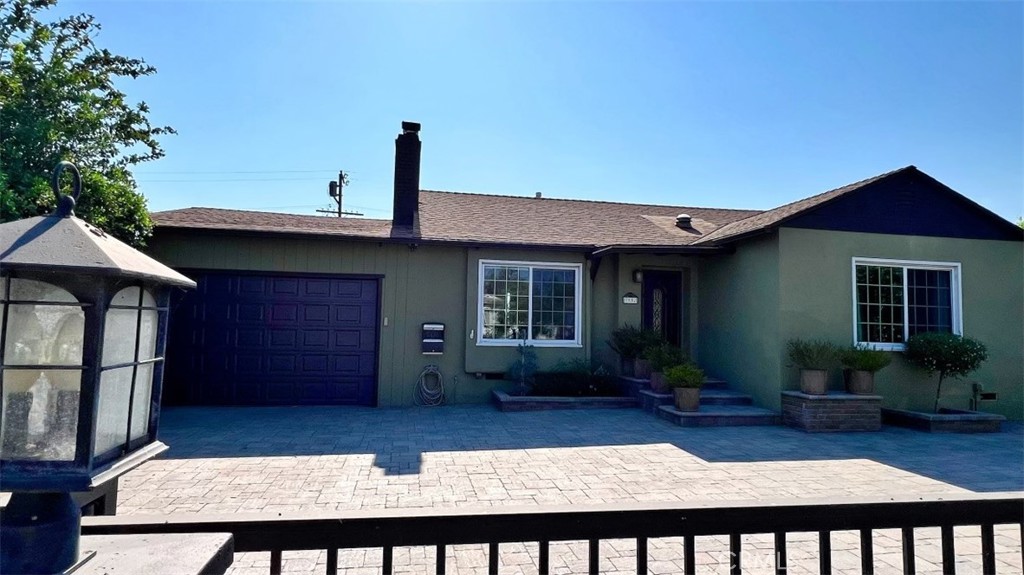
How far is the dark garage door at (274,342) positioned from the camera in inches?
334

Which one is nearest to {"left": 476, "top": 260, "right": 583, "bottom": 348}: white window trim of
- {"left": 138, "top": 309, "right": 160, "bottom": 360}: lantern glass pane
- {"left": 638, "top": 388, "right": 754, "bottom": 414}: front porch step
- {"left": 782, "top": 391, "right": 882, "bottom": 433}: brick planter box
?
{"left": 638, "top": 388, "right": 754, "bottom": 414}: front porch step

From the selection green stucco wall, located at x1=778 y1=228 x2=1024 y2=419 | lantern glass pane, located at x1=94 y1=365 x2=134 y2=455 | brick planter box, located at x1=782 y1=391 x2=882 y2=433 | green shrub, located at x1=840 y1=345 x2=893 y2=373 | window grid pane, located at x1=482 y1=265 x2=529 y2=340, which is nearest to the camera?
lantern glass pane, located at x1=94 y1=365 x2=134 y2=455

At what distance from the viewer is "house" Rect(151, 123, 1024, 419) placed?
8062 mm

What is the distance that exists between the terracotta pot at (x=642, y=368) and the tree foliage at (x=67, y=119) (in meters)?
8.12

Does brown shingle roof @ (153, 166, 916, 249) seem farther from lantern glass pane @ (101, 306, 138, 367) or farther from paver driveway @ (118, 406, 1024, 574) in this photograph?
lantern glass pane @ (101, 306, 138, 367)

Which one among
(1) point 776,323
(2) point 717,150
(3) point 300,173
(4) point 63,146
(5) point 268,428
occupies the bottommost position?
(5) point 268,428

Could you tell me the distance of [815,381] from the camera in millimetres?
7176

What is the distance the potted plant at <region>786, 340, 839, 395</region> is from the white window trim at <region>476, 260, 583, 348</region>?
11.6 feet

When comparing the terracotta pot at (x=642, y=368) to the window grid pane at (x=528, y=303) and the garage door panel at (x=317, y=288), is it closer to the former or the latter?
the window grid pane at (x=528, y=303)

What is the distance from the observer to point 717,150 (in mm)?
A: 10711

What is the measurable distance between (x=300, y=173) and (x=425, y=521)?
29.2m

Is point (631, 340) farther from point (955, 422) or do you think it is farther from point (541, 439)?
point (955, 422)

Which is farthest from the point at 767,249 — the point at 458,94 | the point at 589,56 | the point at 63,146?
the point at 63,146

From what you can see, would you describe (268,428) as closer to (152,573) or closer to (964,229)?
(152,573)
